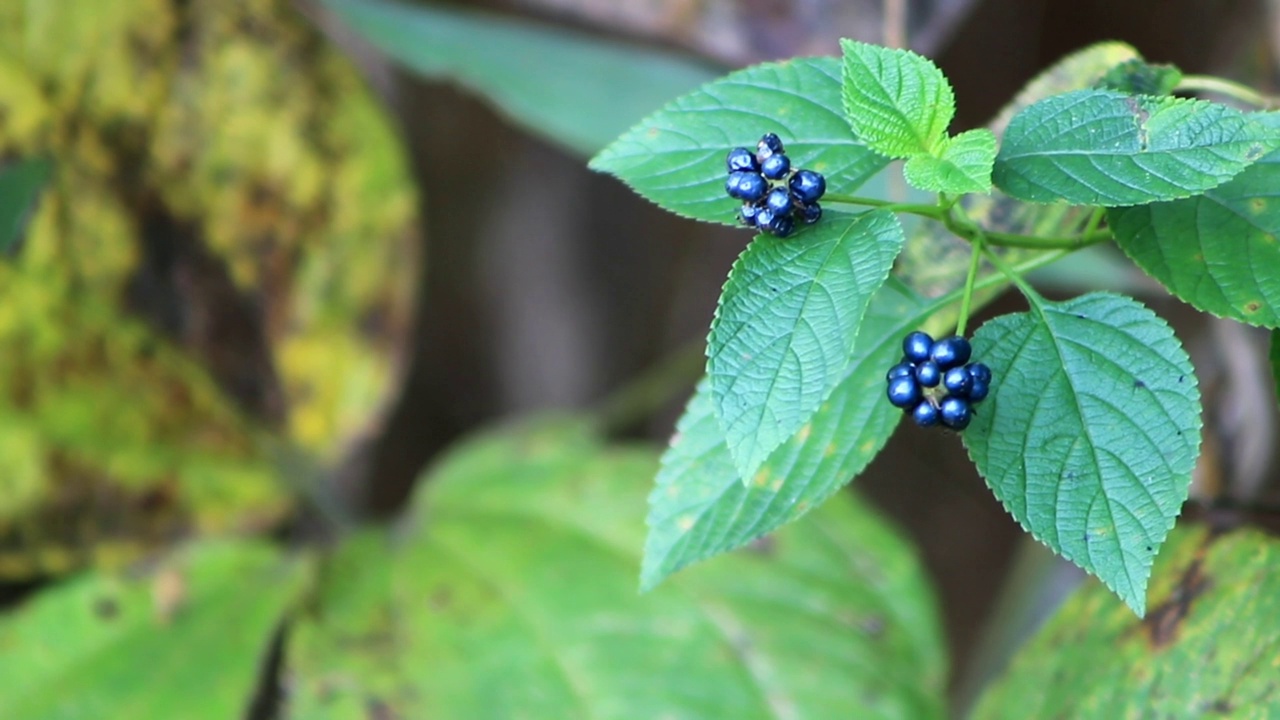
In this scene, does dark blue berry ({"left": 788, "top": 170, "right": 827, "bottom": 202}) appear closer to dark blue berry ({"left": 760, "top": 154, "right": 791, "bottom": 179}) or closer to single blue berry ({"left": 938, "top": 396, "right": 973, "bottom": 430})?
dark blue berry ({"left": 760, "top": 154, "right": 791, "bottom": 179})

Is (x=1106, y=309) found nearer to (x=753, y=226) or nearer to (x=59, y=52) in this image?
(x=753, y=226)

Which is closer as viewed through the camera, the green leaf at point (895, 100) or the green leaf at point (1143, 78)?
the green leaf at point (895, 100)

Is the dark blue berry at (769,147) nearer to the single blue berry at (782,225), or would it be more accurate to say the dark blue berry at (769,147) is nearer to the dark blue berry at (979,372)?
the single blue berry at (782,225)

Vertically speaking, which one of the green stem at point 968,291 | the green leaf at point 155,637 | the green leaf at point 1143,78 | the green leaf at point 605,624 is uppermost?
the green leaf at point 1143,78

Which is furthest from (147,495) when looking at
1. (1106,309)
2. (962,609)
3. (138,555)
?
(962,609)

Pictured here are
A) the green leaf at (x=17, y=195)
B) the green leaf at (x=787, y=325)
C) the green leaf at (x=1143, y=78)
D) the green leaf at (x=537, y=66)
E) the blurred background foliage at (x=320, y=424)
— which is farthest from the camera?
the green leaf at (x=537, y=66)

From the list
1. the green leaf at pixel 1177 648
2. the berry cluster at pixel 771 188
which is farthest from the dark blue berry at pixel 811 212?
the green leaf at pixel 1177 648

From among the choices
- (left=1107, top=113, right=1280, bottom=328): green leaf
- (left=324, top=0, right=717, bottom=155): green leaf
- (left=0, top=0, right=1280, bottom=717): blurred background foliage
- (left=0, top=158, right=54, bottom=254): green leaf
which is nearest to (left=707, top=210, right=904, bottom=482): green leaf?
(left=1107, top=113, right=1280, bottom=328): green leaf
